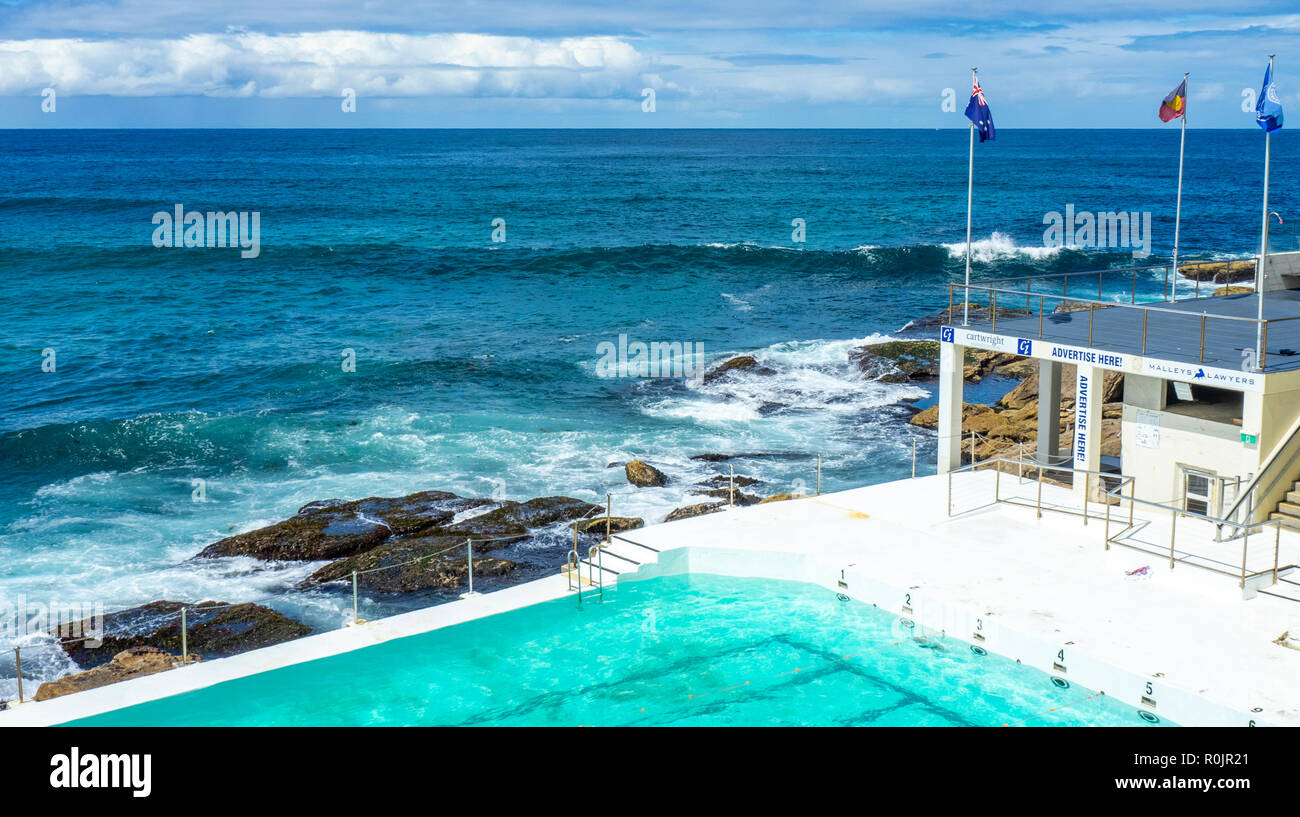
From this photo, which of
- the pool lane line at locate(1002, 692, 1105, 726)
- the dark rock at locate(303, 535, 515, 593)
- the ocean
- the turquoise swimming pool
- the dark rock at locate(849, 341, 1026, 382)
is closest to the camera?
the pool lane line at locate(1002, 692, 1105, 726)

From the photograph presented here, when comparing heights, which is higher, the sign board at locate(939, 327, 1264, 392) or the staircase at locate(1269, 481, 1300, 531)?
the sign board at locate(939, 327, 1264, 392)

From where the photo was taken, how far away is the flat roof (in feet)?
64.1

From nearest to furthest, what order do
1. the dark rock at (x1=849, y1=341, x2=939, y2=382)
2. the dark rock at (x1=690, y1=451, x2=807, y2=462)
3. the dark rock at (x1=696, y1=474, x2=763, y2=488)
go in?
1. the dark rock at (x1=696, y1=474, x2=763, y2=488)
2. the dark rock at (x1=690, y1=451, x2=807, y2=462)
3. the dark rock at (x1=849, y1=341, x2=939, y2=382)

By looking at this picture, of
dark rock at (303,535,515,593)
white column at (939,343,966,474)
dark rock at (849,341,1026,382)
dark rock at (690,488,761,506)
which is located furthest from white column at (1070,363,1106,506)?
dark rock at (849,341,1026,382)

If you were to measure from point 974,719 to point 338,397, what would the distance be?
28.2 m

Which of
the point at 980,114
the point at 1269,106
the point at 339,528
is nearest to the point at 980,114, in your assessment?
the point at 980,114

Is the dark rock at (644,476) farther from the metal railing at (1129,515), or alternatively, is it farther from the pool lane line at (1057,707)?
the pool lane line at (1057,707)

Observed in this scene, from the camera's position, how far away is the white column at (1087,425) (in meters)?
20.4

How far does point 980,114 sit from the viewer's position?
2311cm

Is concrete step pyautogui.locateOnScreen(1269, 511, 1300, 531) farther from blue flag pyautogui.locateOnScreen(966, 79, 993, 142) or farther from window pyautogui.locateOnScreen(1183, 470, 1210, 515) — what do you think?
blue flag pyautogui.locateOnScreen(966, 79, 993, 142)

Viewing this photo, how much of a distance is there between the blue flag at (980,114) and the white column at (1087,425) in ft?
17.4

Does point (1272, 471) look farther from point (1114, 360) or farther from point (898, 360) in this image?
point (898, 360)
